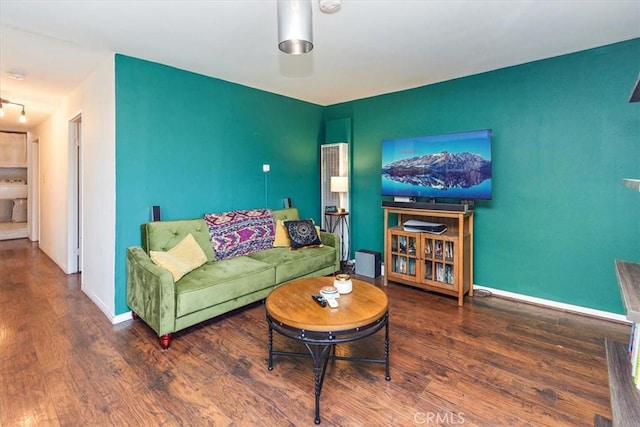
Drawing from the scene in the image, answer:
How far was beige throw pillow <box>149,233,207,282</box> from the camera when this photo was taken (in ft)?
8.86

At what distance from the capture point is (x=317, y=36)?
2594mm

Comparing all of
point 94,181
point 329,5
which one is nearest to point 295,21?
point 329,5

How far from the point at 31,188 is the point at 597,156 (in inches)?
360

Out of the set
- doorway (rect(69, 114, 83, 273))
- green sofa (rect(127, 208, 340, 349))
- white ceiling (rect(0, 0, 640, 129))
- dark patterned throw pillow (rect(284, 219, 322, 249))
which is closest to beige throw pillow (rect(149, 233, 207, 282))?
green sofa (rect(127, 208, 340, 349))

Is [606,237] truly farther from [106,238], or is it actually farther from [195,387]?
[106,238]

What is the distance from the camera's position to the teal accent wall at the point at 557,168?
2.84 meters

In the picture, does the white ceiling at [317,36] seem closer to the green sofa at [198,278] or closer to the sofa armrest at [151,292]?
the green sofa at [198,278]

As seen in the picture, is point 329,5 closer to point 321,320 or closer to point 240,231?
point 321,320

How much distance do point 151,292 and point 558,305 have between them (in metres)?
3.74

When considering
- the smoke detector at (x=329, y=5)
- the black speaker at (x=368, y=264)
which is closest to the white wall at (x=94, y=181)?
the smoke detector at (x=329, y=5)

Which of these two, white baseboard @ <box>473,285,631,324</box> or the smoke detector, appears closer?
the smoke detector

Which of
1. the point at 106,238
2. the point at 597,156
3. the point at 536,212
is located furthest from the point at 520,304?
the point at 106,238

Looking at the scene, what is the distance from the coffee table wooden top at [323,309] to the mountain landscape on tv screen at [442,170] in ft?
5.83

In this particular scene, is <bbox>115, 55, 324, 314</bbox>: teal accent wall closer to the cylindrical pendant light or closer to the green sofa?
the green sofa
